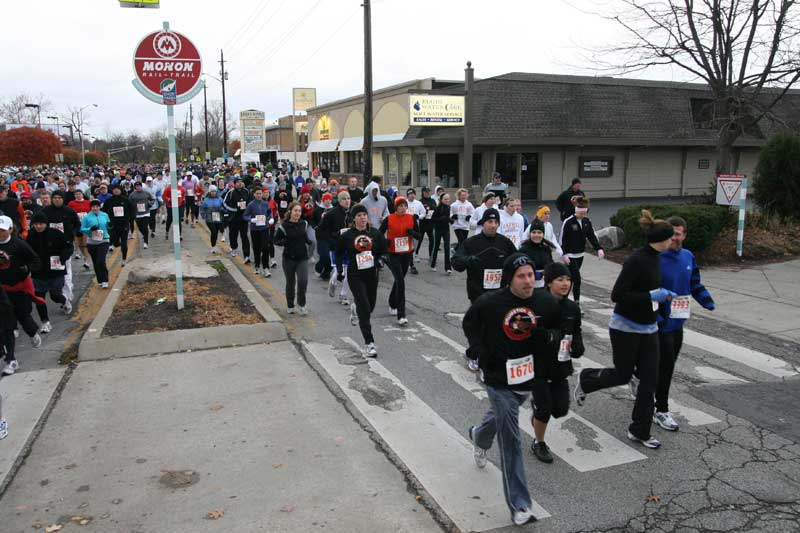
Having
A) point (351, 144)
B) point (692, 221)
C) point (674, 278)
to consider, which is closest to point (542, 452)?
point (674, 278)

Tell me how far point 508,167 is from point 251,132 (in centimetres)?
3320

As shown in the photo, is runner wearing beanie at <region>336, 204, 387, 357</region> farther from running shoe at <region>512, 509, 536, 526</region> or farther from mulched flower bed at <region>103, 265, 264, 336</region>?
running shoe at <region>512, 509, 536, 526</region>

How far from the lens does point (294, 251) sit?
9.77m

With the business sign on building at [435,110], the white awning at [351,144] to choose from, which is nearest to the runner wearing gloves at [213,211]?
the business sign on building at [435,110]

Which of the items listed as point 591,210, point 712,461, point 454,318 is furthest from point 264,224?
point 591,210

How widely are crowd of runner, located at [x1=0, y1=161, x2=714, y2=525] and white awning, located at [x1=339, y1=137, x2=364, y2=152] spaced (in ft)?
80.5

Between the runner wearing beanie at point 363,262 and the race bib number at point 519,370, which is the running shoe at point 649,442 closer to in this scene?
the race bib number at point 519,370

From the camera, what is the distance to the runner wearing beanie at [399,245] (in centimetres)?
928

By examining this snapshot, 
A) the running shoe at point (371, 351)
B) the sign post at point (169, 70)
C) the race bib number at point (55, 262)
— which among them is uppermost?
the sign post at point (169, 70)

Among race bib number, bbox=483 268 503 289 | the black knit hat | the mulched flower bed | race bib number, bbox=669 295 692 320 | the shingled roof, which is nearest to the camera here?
the black knit hat

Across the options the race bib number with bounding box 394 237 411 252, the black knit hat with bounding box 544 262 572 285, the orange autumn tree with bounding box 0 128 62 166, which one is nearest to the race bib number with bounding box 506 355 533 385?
the black knit hat with bounding box 544 262 572 285

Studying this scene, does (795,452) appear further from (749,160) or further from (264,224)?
(749,160)

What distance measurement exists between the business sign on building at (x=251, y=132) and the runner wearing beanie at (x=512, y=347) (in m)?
54.3

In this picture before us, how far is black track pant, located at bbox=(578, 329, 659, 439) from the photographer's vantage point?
523cm
